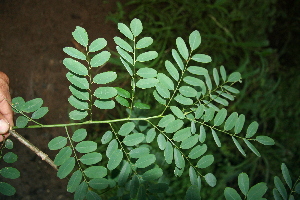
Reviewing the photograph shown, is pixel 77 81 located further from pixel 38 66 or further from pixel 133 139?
pixel 38 66

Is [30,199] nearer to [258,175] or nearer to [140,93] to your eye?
[140,93]

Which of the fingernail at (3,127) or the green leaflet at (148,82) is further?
the fingernail at (3,127)

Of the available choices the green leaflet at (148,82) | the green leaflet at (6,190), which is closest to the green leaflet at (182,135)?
the green leaflet at (148,82)

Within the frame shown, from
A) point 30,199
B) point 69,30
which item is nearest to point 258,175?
point 30,199

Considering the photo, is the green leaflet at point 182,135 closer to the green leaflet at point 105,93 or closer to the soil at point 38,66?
the green leaflet at point 105,93

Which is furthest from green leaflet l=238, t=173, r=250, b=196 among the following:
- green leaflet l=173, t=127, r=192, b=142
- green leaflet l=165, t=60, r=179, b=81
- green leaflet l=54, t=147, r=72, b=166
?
green leaflet l=54, t=147, r=72, b=166

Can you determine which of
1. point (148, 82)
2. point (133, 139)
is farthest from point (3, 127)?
point (148, 82)
